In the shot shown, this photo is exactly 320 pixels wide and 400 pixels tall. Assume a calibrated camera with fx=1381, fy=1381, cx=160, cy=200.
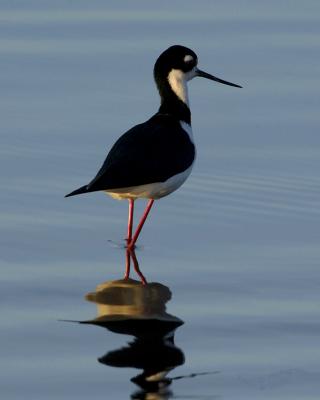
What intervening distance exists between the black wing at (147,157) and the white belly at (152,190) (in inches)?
1.5

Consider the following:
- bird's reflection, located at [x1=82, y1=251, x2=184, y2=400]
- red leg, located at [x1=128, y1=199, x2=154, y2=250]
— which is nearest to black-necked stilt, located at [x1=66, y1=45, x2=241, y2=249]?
red leg, located at [x1=128, y1=199, x2=154, y2=250]

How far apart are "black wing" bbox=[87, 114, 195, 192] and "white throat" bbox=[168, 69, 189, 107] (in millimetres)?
405

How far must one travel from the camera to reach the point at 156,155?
27.1 feet

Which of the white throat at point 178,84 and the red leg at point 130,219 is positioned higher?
the white throat at point 178,84

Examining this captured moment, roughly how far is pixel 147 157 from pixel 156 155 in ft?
0.36

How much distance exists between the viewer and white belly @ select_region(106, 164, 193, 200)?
8070mm

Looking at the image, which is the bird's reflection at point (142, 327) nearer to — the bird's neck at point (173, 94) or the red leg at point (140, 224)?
the red leg at point (140, 224)

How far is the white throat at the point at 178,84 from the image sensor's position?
9195 mm

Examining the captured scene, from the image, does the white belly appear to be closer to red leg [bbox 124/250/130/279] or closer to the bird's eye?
red leg [bbox 124/250/130/279]

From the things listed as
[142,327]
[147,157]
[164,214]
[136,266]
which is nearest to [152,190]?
[147,157]

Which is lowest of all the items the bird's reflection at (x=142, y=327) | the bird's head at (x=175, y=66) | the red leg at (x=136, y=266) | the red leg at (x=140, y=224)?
the bird's reflection at (x=142, y=327)

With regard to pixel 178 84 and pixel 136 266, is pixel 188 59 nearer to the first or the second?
pixel 178 84

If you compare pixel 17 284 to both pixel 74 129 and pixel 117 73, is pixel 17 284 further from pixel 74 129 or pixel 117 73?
pixel 117 73

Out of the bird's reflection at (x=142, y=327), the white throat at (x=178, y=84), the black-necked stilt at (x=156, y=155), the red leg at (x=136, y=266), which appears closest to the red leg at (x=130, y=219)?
the black-necked stilt at (x=156, y=155)
